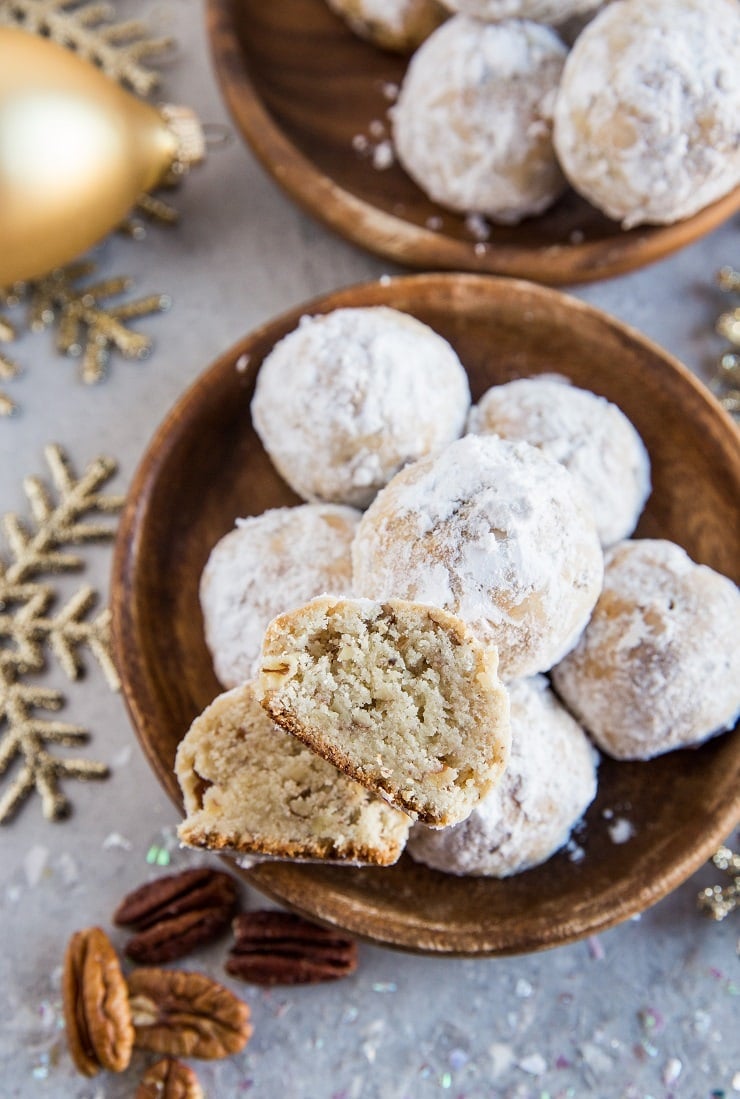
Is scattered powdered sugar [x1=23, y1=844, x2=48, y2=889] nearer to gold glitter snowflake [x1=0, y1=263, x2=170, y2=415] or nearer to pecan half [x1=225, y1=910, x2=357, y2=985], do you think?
pecan half [x1=225, y1=910, x2=357, y2=985]

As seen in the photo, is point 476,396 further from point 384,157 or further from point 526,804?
point 526,804

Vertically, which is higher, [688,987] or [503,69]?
[503,69]

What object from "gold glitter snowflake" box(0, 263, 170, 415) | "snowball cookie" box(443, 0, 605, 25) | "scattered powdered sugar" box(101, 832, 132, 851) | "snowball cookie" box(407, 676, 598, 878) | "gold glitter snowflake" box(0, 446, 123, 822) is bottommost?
"scattered powdered sugar" box(101, 832, 132, 851)

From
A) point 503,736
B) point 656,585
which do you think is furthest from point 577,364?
point 503,736

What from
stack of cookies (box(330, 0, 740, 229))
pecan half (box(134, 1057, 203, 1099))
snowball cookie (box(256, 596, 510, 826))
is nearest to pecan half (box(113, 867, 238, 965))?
pecan half (box(134, 1057, 203, 1099))

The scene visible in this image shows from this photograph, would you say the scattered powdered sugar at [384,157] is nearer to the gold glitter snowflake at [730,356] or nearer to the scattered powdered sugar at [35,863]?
the gold glitter snowflake at [730,356]

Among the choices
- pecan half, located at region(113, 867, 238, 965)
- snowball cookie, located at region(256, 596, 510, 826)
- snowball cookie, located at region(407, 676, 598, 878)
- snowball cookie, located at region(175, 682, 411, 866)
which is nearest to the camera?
snowball cookie, located at region(256, 596, 510, 826)

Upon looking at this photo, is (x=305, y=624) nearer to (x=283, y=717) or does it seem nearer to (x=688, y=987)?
(x=283, y=717)
